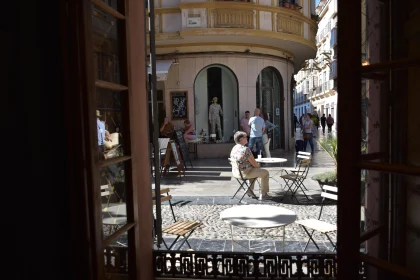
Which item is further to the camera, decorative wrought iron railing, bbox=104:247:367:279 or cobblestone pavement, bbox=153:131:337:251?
cobblestone pavement, bbox=153:131:337:251

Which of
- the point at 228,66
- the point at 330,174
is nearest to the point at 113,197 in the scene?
the point at 330,174

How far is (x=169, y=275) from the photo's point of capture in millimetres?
2957

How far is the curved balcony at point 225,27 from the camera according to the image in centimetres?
1284

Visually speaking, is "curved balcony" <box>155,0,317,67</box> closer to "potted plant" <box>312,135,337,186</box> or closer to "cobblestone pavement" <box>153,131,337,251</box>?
"cobblestone pavement" <box>153,131,337,251</box>

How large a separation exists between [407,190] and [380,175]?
20cm

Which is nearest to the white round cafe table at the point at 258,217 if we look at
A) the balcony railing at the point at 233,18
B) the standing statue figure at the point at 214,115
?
the balcony railing at the point at 233,18

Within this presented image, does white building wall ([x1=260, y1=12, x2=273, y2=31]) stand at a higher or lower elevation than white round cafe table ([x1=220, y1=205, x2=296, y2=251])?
higher

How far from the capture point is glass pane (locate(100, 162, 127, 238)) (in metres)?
2.26

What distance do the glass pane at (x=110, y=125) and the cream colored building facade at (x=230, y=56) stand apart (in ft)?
35.9

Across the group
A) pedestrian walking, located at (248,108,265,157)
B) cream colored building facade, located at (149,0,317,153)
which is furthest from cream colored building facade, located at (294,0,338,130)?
pedestrian walking, located at (248,108,265,157)

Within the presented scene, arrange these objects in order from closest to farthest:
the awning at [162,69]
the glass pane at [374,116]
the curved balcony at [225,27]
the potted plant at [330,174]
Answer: the glass pane at [374,116] < the potted plant at [330,174] < the curved balcony at [225,27] < the awning at [162,69]

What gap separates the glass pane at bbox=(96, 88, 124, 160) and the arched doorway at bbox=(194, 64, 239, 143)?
1214 centimetres

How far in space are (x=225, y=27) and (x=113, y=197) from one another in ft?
37.3

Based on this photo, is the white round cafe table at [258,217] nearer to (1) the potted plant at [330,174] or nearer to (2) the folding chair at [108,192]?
(2) the folding chair at [108,192]
